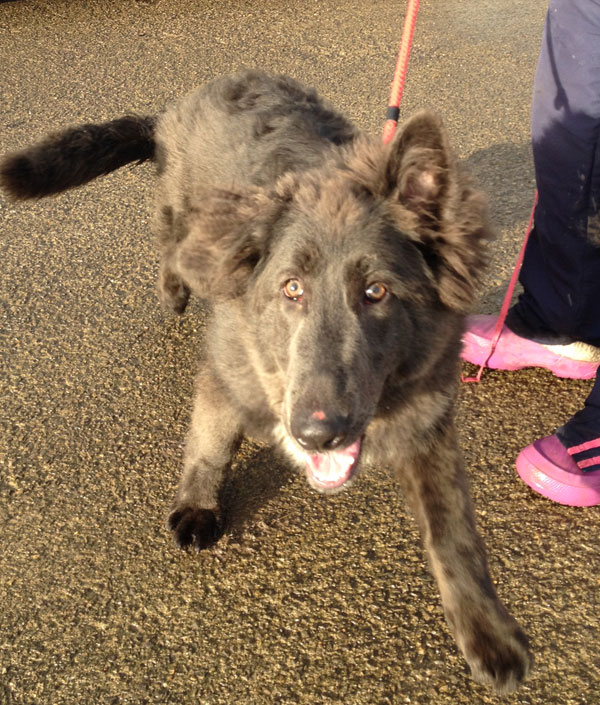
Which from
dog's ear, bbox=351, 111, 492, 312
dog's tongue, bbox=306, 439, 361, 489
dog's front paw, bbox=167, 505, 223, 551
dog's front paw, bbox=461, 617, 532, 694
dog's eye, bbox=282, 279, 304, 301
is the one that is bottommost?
dog's front paw, bbox=167, 505, 223, 551

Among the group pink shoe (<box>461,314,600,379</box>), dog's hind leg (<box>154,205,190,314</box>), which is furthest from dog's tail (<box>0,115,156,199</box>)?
pink shoe (<box>461,314,600,379</box>)

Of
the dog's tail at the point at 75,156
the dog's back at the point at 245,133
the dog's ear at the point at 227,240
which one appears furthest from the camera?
the dog's tail at the point at 75,156

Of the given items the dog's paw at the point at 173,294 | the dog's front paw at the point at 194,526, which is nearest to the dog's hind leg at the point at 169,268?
the dog's paw at the point at 173,294

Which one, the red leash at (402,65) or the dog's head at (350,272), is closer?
the dog's head at (350,272)

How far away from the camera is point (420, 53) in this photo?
22.6 feet

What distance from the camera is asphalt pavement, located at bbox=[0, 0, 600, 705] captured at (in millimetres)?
2330

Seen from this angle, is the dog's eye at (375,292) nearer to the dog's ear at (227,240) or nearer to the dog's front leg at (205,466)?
the dog's ear at (227,240)

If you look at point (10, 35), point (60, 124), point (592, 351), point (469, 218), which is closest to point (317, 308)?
point (469, 218)

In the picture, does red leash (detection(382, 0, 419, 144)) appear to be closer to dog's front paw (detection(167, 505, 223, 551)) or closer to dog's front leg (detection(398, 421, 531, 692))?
dog's front leg (detection(398, 421, 531, 692))

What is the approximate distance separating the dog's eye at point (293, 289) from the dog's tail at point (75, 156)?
4.68 ft

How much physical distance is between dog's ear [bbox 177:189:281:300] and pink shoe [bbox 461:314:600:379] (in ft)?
4.27

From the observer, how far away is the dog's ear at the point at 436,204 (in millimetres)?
2295

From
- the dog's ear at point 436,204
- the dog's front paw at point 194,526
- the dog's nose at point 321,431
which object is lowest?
the dog's front paw at point 194,526

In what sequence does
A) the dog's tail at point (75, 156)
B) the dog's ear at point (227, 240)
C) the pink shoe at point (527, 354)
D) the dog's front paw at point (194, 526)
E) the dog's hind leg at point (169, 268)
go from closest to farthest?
the dog's ear at point (227, 240)
the dog's front paw at point (194, 526)
the dog's tail at point (75, 156)
the pink shoe at point (527, 354)
the dog's hind leg at point (169, 268)
